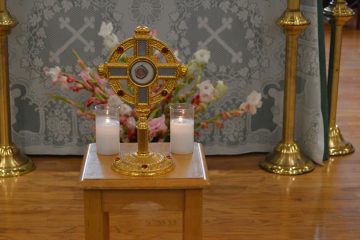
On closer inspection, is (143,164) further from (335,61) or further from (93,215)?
(335,61)

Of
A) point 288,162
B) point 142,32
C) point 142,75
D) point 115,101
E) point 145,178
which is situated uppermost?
point 142,32

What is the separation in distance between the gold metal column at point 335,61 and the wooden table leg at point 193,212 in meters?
1.72

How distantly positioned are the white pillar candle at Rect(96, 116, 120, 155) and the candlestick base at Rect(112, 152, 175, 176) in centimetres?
7

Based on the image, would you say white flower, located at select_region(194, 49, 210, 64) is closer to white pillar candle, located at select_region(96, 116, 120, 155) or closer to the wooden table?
white pillar candle, located at select_region(96, 116, 120, 155)

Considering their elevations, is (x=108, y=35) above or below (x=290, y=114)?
above

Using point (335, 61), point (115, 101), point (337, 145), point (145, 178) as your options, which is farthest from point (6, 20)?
point (337, 145)

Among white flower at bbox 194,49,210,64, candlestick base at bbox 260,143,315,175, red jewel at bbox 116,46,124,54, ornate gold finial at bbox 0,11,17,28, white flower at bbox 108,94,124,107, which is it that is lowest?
candlestick base at bbox 260,143,315,175

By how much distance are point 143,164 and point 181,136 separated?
17 centimetres

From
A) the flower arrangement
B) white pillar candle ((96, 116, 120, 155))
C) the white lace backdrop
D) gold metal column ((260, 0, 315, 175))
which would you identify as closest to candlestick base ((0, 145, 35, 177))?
the white lace backdrop

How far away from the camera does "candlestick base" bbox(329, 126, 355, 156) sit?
3.69 m

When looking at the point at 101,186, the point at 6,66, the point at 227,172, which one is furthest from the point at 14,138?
the point at 101,186

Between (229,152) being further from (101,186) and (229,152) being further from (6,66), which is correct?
(101,186)

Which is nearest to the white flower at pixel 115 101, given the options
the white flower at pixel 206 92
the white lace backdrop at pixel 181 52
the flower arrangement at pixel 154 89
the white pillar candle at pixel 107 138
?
the flower arrangement at pixel 154 89

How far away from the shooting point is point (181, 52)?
3514 millimetres
